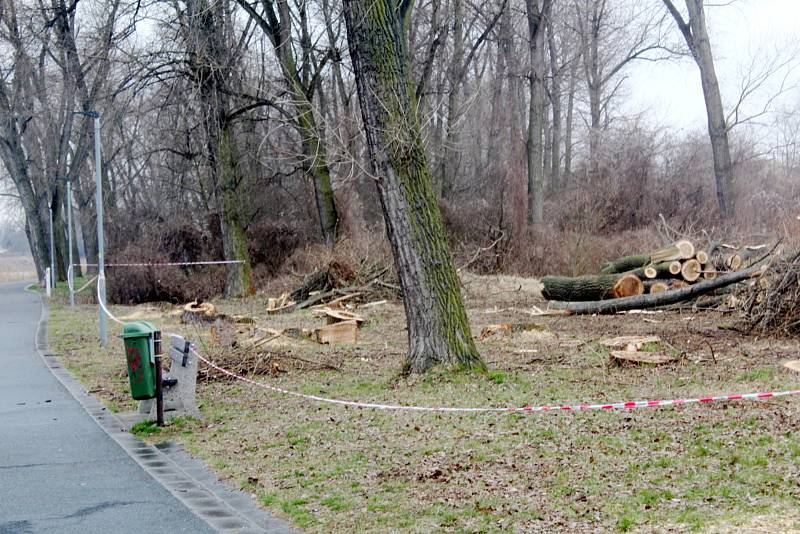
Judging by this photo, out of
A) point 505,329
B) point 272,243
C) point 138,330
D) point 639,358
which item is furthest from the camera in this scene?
point 272,243

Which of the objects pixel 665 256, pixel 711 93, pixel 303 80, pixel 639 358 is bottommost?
pixel 639 358

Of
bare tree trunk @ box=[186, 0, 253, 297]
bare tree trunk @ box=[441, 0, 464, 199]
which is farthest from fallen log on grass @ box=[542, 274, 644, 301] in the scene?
bare tree trunk @ box=[441, 0, 464, 199]

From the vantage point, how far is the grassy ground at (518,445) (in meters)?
6.15

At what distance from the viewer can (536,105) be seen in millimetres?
36281

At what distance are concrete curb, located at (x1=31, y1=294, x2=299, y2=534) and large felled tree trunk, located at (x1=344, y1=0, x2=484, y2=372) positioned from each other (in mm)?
3295

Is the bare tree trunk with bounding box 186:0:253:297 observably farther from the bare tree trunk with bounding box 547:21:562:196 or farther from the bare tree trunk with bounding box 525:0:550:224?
the bare tree trunk with bounding box 547:21:562:196

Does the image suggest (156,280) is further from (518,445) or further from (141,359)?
(518,445)

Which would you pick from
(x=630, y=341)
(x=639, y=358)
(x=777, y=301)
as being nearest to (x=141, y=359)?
(x=639, y=358)

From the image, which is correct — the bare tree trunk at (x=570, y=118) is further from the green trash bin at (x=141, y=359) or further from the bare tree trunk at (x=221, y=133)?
the green trash bin at (x=141, y=359)

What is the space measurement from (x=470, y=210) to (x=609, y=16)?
16.4 m

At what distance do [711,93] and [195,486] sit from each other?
25.1m

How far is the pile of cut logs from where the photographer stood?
799 inches

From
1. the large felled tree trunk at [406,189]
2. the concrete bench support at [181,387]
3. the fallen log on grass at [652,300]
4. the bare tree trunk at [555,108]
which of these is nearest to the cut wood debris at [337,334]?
the fallen log on grass at [652,300]

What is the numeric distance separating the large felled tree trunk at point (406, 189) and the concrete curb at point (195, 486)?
3.29 meters
